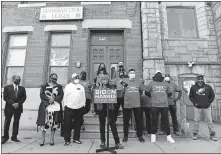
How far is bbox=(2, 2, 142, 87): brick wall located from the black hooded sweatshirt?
103 inches

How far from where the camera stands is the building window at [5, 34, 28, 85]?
8.26 m

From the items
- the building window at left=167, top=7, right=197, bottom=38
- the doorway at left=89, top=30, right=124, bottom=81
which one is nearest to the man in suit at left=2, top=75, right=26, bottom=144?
the doorway at left=89, top=30, right=124, bottom=81

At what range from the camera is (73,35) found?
8.20m

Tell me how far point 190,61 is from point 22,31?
813 centimetres

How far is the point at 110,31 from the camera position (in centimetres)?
848

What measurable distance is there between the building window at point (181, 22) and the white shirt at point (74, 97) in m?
5.75

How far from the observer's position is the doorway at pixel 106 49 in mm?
8188

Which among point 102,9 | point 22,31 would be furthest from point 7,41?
point 102,9

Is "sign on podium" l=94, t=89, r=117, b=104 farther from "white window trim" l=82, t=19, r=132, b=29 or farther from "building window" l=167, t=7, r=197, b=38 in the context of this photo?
"building window" l=167, t=7, r=197, b=38

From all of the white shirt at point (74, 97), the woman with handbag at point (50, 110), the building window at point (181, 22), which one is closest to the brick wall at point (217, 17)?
the building window at point (181, 22)

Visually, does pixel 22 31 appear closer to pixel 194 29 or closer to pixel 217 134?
pixel 194 29

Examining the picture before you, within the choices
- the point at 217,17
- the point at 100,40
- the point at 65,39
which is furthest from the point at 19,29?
the point at 217,17

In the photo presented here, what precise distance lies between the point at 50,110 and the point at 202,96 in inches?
188

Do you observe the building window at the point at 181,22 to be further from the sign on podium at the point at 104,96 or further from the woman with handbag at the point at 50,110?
the woman with handbag at the point at 50,110
